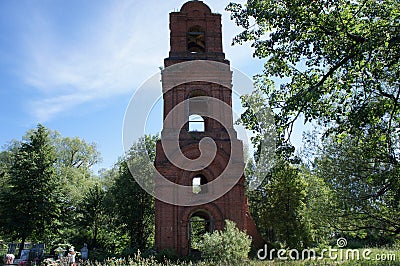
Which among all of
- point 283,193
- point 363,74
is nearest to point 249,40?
point 363,74

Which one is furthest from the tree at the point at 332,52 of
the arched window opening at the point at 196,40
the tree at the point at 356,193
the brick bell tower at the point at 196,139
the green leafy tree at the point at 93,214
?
the green leafy tree at the point at 93,214

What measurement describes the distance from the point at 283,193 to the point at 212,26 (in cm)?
1156

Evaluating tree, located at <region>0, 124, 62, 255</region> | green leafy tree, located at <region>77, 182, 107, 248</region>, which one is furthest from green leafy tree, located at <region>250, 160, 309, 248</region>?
tree, located at <region>0, 124, 62, 255</region>

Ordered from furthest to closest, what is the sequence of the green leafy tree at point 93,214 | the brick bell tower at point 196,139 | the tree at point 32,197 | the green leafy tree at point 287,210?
the green leafy tree at point 93,214
the tree at point 32,197
the green leafy tree at point 287,210
the brick bell tower at point 196,139

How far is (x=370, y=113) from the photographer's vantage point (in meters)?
7.94

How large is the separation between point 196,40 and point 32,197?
1421 centimetres

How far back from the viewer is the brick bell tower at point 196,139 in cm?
1584

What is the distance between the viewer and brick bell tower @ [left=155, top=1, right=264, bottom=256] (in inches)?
623

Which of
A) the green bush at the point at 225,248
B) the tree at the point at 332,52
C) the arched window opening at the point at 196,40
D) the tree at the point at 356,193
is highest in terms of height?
the arched window opening at the point at 196,40

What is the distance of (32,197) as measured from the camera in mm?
21719

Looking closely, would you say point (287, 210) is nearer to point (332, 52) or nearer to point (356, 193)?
point (356, 193)

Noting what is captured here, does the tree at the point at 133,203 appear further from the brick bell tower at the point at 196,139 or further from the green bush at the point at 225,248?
the green bush at the point at 225,248

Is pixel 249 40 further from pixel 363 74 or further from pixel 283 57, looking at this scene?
pixel 363 74

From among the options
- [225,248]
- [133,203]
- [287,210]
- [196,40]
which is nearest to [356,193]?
[287,210]
